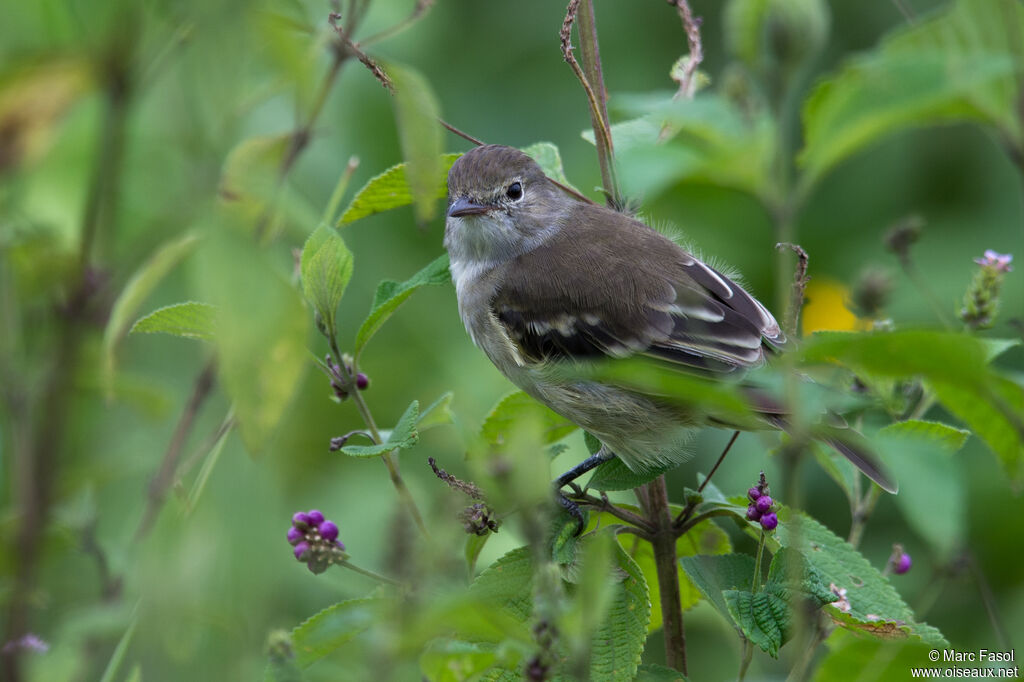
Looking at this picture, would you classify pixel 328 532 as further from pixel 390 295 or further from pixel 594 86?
pixel 594 86

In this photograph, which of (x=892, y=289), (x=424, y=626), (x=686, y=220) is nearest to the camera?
(x=424, y=626)

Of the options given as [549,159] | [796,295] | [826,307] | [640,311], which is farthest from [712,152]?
[826,307]

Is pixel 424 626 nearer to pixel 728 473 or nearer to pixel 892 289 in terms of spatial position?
pixel 892 289

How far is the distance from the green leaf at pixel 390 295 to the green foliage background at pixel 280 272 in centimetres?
20

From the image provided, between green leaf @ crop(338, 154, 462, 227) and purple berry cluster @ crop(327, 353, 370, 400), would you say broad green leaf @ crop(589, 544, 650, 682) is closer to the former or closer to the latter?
purple berry cluster @ crop(327, 353, 370, 400)

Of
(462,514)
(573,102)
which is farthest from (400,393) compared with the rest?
A: (462,514)

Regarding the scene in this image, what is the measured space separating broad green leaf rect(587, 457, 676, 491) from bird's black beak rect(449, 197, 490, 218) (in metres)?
1.44

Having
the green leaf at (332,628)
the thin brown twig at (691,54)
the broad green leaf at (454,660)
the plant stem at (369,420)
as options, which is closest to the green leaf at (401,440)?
the plant stem at (369,420)

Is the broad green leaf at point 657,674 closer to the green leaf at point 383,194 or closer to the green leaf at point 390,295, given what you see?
the green leaf at point 390,295

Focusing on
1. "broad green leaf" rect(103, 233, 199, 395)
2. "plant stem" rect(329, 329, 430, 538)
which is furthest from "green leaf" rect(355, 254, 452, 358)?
"broad green leaf" rect(103, 233, 199, 395)

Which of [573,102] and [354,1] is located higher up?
[354,1]

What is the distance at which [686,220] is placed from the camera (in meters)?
4.82

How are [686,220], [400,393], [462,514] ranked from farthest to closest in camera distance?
[686,220], [400,393], [462,514]

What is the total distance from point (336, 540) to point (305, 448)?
7.21 ft
